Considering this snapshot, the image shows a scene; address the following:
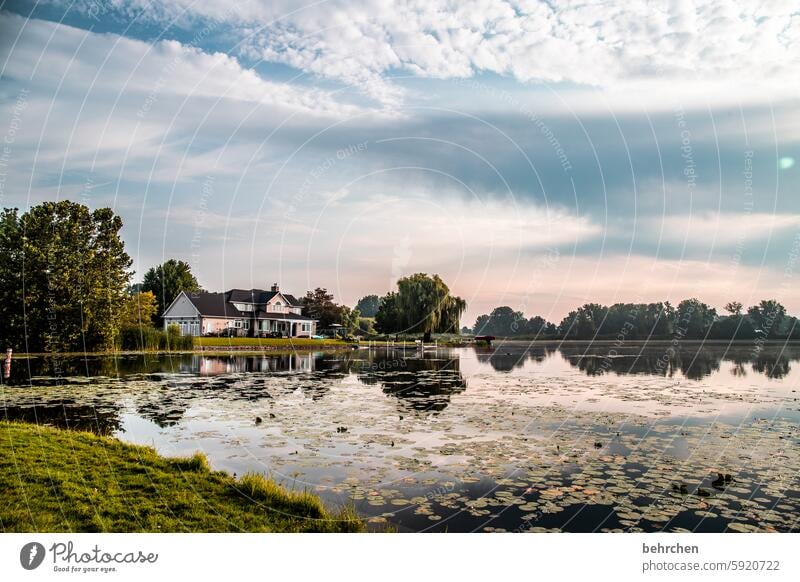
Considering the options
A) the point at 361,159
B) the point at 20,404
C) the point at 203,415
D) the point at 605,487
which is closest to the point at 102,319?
the point at 20,404

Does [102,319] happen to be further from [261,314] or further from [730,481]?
[730,481]

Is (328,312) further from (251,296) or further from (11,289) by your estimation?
(11,289)

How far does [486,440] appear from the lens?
11383 millimetres

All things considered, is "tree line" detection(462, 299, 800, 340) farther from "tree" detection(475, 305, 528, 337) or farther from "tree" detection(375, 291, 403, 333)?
"tree" detection(375, 291, 403, 333)

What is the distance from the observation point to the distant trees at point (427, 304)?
54.3 meters

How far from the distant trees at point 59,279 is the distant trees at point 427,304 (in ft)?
89.7

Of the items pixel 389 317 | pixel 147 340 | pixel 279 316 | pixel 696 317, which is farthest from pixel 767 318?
pixel 147 340

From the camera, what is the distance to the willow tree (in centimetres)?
5428

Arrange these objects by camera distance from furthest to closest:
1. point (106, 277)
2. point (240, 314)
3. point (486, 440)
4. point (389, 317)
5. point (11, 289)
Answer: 1. point (240, 314)
2. point (389, 317)
3. point (106, 277)
4. point (11, 289)
5. point (486, 440)

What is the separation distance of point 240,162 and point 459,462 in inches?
353

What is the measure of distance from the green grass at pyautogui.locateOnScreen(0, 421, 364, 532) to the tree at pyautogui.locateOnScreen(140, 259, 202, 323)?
64612mm
